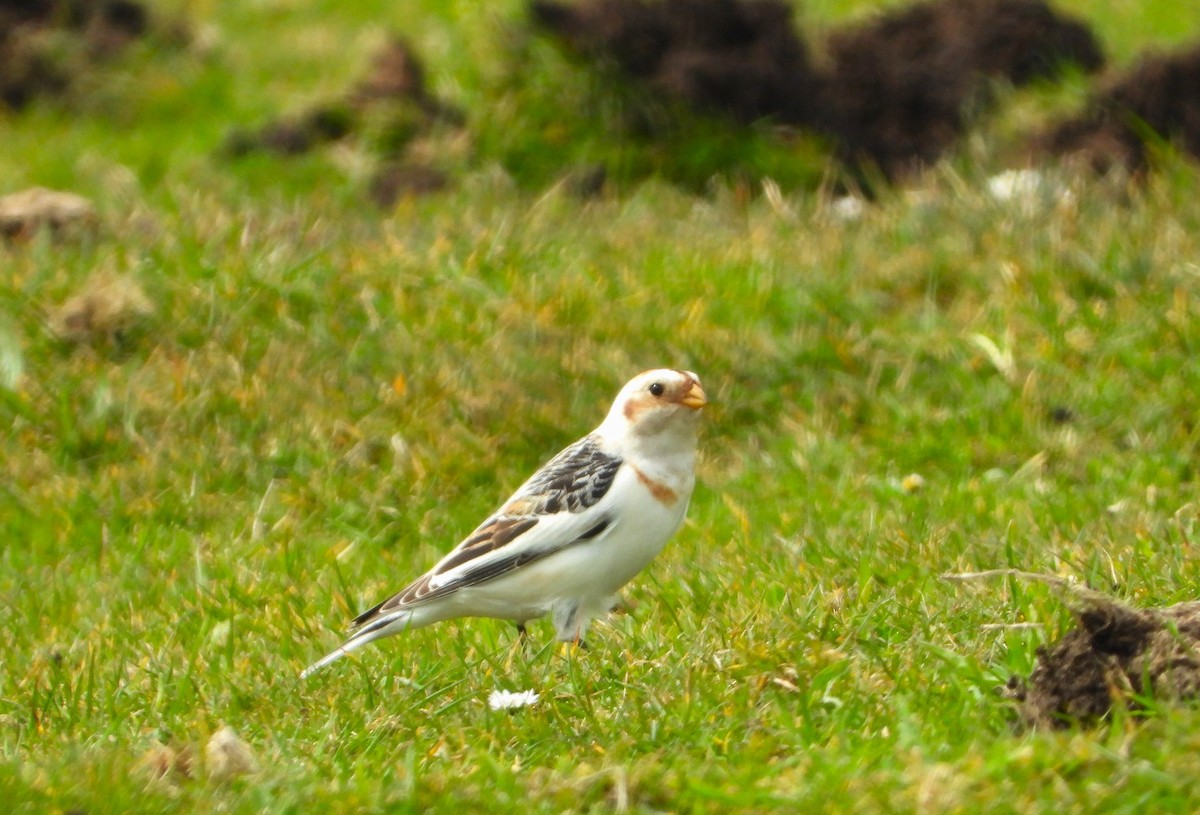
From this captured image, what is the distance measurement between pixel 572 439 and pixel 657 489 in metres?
2.12

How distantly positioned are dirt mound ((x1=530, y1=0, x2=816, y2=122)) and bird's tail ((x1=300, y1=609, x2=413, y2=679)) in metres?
6.15

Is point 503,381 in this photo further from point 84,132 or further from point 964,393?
point 84,132

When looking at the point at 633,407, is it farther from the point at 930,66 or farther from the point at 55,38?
the point at 55,38

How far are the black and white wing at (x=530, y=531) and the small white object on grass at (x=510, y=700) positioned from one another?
2.52ft

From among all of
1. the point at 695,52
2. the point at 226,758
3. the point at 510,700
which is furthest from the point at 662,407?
the point at 695,52

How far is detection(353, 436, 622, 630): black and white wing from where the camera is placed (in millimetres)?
5676

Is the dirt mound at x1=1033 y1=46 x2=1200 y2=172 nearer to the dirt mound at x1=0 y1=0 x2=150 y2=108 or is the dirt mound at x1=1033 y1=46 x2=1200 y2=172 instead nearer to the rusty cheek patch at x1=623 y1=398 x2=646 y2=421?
the rusty cheek patch at x1=623 y1=398 x2=646 y2=421

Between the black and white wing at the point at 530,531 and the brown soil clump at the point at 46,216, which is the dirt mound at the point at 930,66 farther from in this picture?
the black and white wing at the point at 530,531

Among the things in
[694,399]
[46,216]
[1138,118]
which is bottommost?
[46,216]

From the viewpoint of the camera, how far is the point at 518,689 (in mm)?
4945

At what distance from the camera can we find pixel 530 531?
5875mm

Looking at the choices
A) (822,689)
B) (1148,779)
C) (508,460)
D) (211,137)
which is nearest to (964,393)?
(508,460)

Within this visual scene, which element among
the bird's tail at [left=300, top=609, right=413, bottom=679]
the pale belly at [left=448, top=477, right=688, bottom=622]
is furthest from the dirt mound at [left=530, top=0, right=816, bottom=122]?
the bird's tail at [left=300, top=609, right=413, bottom=679]

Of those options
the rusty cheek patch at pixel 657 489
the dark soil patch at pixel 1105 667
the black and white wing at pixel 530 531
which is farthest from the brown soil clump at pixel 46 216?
the dark soil patch at pixel 1105 667
